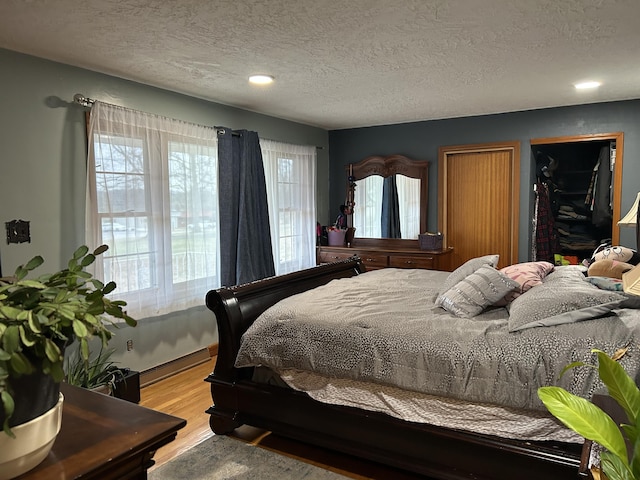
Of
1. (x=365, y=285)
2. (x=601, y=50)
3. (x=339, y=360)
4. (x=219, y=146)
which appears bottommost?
(x=339, y=360)

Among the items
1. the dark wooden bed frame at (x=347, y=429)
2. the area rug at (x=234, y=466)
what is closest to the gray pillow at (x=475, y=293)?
the dark wooden bed frame at (x=347, y=429)

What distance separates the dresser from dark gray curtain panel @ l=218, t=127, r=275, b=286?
1.13 m

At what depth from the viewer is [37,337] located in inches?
30.2

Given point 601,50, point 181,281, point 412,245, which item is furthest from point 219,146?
point 601,50

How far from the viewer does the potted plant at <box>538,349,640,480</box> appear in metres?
0.82

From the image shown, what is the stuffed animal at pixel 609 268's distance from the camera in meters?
2.73

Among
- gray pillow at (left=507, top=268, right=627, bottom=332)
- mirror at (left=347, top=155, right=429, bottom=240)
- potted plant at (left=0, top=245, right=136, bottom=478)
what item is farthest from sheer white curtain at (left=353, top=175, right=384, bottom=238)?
potted plant at (left=0, top=245, right=136, bottom=478)

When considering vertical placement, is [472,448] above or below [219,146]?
below

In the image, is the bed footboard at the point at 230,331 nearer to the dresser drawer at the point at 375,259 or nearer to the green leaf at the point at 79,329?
the green leaf at the point at 79,329

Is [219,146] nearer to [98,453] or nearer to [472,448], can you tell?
[472,448]

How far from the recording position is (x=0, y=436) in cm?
78

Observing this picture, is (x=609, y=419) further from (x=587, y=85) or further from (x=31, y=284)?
(x=587, y=85)

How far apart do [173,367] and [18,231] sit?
162 centimetres

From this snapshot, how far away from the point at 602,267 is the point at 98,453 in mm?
2814
